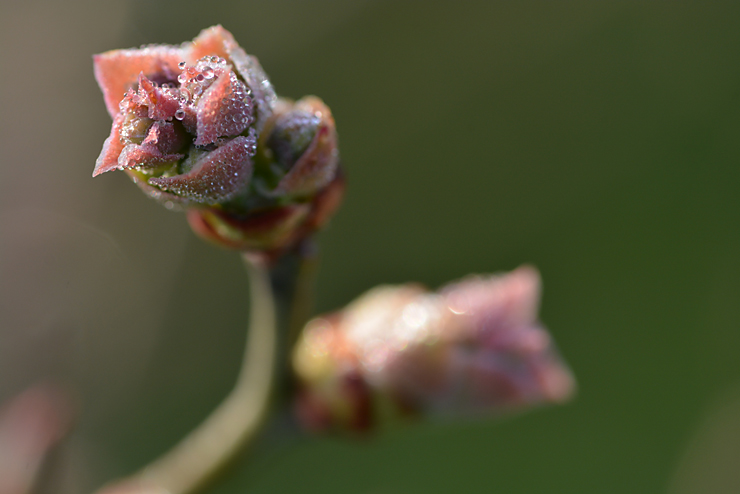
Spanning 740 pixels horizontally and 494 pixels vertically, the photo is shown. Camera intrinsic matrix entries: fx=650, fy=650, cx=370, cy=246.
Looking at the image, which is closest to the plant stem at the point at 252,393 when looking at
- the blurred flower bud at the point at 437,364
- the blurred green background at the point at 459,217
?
the blurred flower bud at the point at 437,364

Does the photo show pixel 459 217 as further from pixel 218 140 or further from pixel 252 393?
pixel 218 140

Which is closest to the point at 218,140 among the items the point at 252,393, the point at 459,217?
the point at 252,393

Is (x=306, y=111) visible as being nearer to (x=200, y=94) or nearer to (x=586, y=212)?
(x=200, y=94)

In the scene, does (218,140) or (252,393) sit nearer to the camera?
(218,140)

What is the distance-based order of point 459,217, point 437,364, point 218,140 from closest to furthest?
1. point 218,140
2. point 437,364
3. point 459,217

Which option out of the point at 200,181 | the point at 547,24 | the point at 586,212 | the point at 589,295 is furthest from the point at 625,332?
the point at 200,181

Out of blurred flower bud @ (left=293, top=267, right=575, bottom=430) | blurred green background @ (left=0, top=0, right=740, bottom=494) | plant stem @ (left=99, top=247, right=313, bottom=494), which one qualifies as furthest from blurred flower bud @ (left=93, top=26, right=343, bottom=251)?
blurred green background @ (left=0, top=0, right=740, bottom=494)
